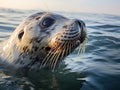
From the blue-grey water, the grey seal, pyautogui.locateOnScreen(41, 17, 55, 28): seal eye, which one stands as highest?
pyautogui.locateOnScreen(41, 17, 55, 28): seal eye

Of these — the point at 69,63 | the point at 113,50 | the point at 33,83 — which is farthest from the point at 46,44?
the point at 113,50

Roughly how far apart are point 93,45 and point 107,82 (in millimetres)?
3180

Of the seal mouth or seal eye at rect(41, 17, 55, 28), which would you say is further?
seal eye at rect(41, 17, 55, 28)

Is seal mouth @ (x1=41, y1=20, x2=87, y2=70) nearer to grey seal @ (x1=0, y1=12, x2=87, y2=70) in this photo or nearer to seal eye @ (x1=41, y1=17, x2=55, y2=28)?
grey seal @ (x1=0, y1=12, x2=87, y2=70)

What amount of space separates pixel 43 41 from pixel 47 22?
0.33 metres

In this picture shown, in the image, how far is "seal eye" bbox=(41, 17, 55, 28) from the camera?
452cm

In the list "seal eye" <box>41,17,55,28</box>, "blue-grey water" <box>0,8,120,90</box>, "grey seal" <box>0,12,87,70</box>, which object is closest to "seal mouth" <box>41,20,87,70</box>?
"grey seal" <box>0,12,87,70</box>

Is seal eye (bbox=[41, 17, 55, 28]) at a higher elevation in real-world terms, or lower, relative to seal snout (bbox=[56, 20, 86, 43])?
higher

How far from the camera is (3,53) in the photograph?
517cm

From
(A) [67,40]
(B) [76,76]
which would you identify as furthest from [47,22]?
(B) [76,76]

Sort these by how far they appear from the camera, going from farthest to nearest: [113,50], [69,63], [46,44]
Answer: [113,50]
[69,63]
[46,44]

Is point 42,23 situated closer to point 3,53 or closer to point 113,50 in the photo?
point 3,53

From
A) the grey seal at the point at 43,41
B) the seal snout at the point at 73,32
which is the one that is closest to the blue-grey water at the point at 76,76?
the grey seal at the point at 43,41

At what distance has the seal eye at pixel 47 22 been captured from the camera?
14.8 feet
